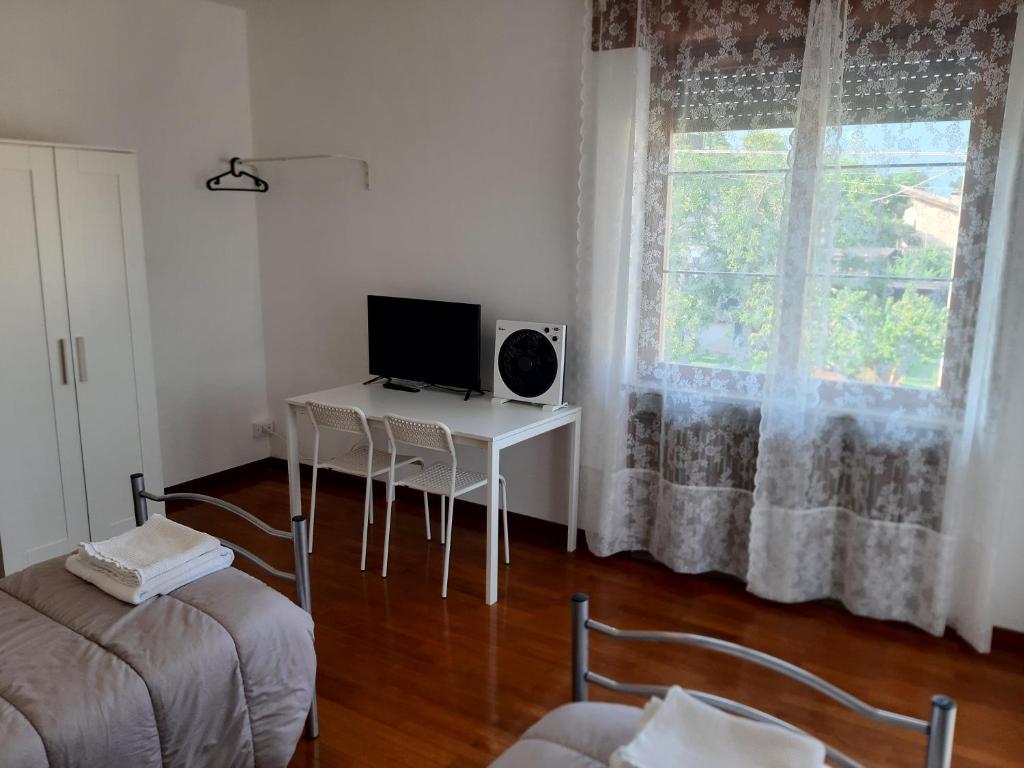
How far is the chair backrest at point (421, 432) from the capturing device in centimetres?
328

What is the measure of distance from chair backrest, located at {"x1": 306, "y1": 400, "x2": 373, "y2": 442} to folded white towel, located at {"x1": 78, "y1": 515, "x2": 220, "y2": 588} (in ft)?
3.78

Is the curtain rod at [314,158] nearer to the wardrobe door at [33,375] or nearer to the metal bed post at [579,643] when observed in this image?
the wardrobe door at [33,375]

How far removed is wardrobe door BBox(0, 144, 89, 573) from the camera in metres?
3.29

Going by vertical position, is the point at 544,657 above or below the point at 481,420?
below

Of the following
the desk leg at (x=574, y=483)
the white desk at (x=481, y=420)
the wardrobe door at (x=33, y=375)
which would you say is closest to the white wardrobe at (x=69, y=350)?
the wardrobe door at (x=33, y=375)

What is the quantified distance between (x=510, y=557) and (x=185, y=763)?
2.02 metres

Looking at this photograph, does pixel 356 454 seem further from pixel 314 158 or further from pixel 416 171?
pixel 314 158

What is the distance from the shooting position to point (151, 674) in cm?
191

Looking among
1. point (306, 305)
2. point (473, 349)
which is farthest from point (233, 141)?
point (473, 349)

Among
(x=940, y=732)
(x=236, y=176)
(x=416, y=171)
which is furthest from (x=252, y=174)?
(x=940, y=732)

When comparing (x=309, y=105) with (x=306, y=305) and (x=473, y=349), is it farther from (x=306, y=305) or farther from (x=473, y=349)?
(x=473, y=349)

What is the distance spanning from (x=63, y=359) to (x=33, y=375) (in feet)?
0.46

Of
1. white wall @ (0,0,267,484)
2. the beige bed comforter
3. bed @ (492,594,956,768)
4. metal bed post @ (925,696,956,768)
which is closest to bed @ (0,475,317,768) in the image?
the beige bed comforter

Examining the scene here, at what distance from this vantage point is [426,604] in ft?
11.0
